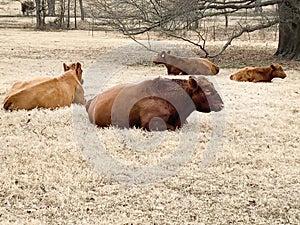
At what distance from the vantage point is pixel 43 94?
7.14 meters

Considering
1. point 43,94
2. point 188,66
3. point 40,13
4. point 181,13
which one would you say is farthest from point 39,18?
point 43,94

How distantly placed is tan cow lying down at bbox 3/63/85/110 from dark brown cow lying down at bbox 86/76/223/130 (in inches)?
40.1

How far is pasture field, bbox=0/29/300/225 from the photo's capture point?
12.9 feet

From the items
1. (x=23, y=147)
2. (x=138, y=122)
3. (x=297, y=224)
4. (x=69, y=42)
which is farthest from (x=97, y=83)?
(x=69, y=42)

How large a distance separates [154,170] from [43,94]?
290cm

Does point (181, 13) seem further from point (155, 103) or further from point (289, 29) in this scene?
point (155, 103)

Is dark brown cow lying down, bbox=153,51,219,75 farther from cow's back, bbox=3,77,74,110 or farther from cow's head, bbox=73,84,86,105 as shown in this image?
cow's back, bbox=3,77,74,110

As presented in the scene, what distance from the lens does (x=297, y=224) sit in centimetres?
381

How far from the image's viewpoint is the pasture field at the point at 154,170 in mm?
3922

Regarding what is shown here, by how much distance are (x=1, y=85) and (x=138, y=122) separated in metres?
4.90

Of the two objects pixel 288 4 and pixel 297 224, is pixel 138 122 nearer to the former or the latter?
pixel 297 224

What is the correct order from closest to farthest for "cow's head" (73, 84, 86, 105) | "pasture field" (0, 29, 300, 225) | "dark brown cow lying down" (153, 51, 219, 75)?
"pasture field" (0, 29, 300, 225)
"cow's head" (73, 84, 86, 105)
"dark brown cow lying down" (153, 51, 219, 75)

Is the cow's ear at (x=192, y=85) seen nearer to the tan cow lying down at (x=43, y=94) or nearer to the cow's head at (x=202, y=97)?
the cow's head at (x=202, y=97)

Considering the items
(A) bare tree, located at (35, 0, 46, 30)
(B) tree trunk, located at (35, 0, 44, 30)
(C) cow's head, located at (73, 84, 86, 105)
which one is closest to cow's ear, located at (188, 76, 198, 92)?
(C) cow's head, located at (73, 84, 86, 105)
